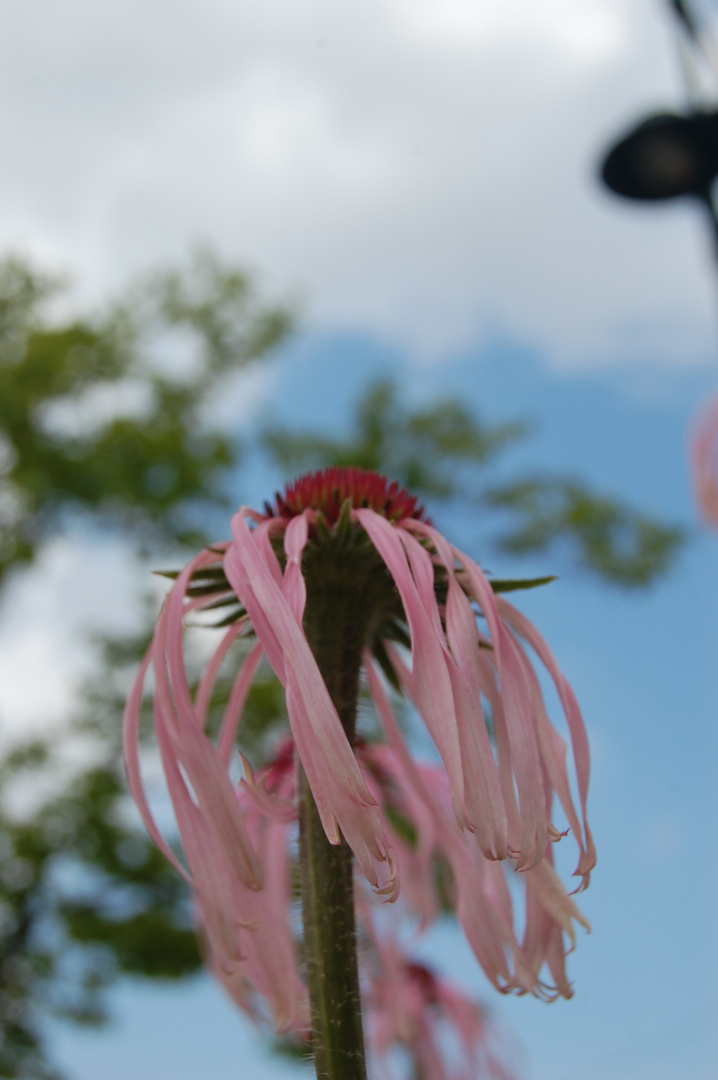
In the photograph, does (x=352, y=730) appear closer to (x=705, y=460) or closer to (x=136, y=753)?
(x=136, y=753)

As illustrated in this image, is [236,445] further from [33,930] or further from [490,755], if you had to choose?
[490,755]

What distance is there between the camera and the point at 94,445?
8352 mm

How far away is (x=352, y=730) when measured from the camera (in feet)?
2.35

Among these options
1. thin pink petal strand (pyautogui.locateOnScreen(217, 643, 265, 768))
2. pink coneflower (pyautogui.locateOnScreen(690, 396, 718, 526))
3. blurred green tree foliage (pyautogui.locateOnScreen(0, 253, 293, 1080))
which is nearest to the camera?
thin pink petal strand (pyautogui.locateOnScreen(217, 643, 265, 768))

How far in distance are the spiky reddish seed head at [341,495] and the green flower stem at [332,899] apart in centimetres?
10

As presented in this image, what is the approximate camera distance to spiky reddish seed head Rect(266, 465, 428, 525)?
0.83 m

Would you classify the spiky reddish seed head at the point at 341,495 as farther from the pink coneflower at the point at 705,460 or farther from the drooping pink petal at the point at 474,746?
the pink coneflower at the point at 705,460

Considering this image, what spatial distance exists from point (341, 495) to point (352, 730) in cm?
21

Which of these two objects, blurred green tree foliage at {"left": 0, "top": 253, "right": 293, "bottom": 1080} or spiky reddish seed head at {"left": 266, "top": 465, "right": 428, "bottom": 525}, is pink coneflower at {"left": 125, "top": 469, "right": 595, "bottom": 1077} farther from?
blurred green tree foliage at {"left": 0, "top": 253, "right": 293, "bottom": 1080}

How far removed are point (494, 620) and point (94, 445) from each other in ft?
26.4

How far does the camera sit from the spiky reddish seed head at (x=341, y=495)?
2.73ft

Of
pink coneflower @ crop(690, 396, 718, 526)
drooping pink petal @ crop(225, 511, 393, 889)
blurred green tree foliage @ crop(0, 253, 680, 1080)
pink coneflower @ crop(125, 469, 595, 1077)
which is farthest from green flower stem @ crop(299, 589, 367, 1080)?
blurred green tree foliage @ crop(0, 253, 680, 1080)

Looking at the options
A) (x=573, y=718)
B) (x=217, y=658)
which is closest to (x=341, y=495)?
(x=217, y=658)

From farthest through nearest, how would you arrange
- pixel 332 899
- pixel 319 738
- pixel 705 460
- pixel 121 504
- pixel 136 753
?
pixel 121 504, pixel 705 460, pixel 136 753, pixel 332 899, pixel 319 738
